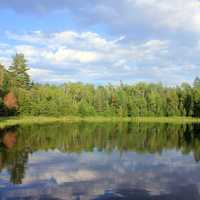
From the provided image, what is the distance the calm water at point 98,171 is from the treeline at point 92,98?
47.9 m

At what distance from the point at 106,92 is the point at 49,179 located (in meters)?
99.4

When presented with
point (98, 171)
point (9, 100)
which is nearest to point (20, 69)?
point (9, 100)

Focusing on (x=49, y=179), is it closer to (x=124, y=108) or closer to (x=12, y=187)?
(x=12, y=187)

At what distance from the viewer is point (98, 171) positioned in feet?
72.2

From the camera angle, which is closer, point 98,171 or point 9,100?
point 98,171

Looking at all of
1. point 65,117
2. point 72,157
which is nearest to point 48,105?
point 65,117

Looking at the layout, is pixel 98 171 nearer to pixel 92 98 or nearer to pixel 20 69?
pixel 20 69

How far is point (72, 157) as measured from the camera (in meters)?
28.2

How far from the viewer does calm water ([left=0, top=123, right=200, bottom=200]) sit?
16.2 metres

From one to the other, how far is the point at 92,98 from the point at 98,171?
91.3 m

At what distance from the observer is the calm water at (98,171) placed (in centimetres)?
1623

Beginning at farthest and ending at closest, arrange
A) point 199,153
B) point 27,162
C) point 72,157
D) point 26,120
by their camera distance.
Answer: point 26,120, point 199,153, point 72,157, point 27,162

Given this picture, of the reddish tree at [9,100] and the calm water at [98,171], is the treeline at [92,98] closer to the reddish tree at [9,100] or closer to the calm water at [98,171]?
the reddish tree at [9,100]

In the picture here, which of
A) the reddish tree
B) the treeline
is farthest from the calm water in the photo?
the treeline
